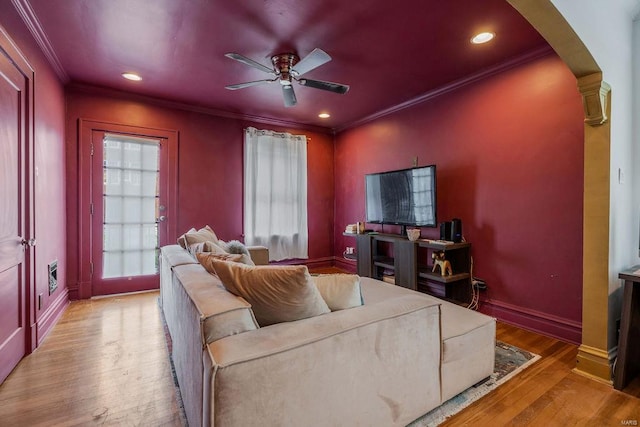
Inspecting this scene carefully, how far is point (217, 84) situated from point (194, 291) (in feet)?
8.96

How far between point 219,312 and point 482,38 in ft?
9.27

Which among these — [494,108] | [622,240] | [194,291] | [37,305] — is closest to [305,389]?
[194,291]

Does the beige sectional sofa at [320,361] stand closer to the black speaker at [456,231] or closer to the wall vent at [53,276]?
the black speaker at [456,231]

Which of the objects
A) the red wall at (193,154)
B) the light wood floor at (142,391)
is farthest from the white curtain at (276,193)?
the light wood floor at (142,391)

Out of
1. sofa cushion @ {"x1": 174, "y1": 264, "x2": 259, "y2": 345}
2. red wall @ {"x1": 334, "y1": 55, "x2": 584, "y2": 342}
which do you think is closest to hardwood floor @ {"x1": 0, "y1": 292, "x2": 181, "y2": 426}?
sofa cushion @ {"x1": 174, "y1": 264, "x2": 259, "y2": 345}

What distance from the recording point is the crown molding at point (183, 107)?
3.44 m

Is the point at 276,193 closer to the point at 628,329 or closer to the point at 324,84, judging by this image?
the point at 324,84

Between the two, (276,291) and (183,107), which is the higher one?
(183,107)

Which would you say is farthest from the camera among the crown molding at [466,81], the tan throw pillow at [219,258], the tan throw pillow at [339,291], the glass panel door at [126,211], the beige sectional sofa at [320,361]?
the glass panel door at [126,211]

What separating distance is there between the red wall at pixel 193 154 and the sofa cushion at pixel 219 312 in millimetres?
2910

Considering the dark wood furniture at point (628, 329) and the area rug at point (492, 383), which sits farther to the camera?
the dark wood furniture at point (628, 329)

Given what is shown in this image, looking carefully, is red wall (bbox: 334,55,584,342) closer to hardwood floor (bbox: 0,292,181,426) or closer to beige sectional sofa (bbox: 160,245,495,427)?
beige sectional sofa (bbox: 160,245,495,427)

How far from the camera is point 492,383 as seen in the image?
6.00 ft

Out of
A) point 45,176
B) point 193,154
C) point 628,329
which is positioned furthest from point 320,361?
point 193,154
